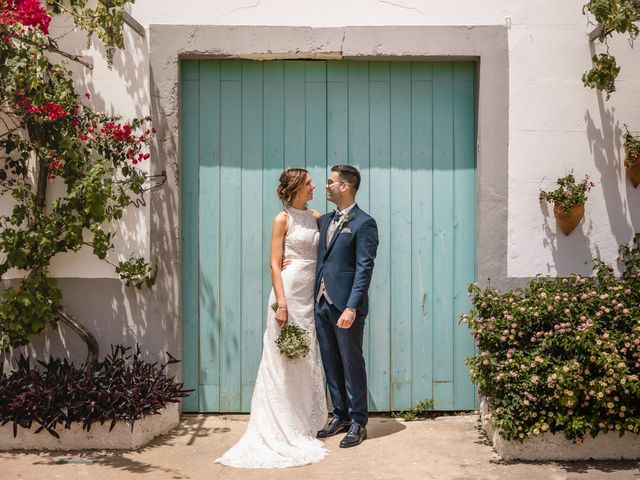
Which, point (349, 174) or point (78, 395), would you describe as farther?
point (349, 174)

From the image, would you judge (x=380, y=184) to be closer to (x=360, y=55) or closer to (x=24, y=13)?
(x=360, y=55)

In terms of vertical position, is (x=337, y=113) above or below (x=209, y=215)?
above

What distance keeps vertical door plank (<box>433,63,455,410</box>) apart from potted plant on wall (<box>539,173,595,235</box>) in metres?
0.71

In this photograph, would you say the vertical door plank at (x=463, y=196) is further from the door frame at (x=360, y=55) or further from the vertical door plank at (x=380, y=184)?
the vertical door plank at (x=380, y=184)

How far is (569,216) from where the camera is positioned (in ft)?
19.4

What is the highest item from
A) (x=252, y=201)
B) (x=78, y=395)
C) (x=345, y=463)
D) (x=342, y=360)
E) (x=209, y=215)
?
(x=252, y=201)

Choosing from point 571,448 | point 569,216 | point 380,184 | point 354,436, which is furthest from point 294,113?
point 571,448

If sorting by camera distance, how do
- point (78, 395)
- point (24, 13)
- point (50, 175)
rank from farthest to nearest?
point (50, 175) → point (78, 395) → point (24, 13)

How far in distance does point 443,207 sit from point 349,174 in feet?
2.92

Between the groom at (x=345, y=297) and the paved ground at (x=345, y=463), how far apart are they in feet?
0.78

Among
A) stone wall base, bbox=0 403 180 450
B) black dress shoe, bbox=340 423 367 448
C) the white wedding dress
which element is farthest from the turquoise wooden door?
stone wall base, bbox=0 403 180 450

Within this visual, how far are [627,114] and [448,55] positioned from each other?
53.8 inches

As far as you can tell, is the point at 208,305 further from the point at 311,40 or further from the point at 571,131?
the point at 571,131

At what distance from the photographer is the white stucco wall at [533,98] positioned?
602cm
